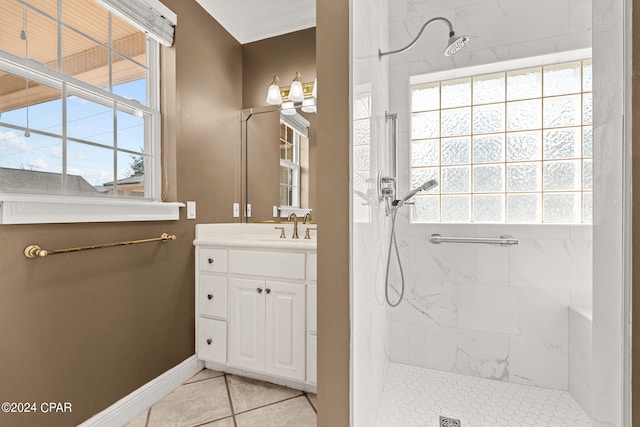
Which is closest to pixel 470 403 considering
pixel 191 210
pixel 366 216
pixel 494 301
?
pixel 494 301

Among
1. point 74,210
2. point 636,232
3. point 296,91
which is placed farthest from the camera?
point 296,91

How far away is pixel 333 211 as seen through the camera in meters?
1.08

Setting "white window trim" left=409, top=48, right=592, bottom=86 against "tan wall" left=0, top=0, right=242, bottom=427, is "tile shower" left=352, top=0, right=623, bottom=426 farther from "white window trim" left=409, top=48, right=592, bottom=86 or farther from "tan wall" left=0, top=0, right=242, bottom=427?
"tan wall" left=0, top=0, right=242, bottom=427

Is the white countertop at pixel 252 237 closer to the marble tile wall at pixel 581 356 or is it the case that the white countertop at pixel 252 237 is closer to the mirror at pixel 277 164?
the mirror at pixel 277 164

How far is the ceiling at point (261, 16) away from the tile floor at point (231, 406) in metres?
2.60

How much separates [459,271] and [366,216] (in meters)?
1.11

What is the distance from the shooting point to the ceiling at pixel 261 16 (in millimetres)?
2300

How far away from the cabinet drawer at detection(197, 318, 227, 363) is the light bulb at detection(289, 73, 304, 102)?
5.65ft

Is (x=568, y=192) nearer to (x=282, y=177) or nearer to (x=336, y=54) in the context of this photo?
(x=336, y=54)

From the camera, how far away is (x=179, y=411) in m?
1.64

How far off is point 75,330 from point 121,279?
0.96 ft

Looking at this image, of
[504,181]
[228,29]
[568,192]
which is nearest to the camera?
[568,192]

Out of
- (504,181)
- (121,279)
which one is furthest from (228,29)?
(504,181)

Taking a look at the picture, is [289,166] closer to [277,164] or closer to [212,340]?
[277,164]
